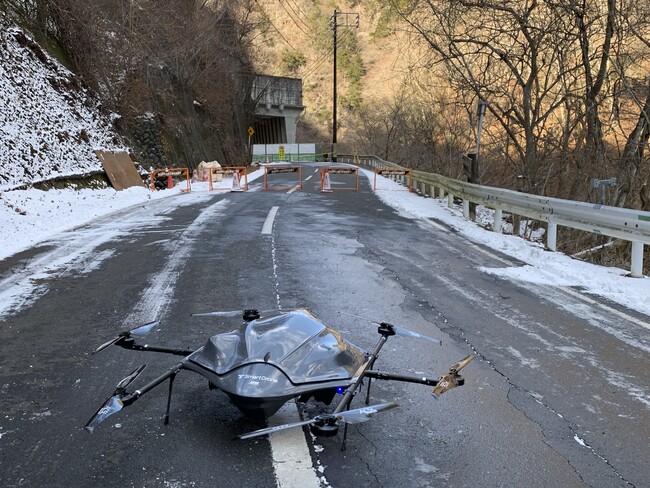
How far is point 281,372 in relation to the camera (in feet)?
11.1

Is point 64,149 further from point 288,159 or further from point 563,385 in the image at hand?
point 288,159

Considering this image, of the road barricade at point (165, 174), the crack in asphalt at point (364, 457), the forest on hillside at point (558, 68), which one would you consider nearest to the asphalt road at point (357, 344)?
the crack in asphalt at point (364, 457)

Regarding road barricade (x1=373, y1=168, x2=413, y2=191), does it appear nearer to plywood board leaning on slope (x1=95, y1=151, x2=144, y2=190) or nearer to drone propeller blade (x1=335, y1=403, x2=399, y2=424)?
plywood board leaning on slope (x1=95, y1=151, x2=144, y2=190)

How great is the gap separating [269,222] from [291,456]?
10.3 meters

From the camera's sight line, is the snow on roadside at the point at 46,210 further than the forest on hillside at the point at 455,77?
No

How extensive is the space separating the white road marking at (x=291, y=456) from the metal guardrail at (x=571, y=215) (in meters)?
6.58

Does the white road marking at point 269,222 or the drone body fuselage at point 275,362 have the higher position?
the drone body fuselage at point 275,362

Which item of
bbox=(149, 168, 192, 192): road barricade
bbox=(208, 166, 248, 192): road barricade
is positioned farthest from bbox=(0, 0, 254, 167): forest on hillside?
bbox=(208, 166, 248, 192): road barricade

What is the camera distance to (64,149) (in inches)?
766

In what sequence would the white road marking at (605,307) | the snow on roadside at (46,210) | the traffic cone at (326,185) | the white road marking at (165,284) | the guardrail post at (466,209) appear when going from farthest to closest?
the traffic cone at (326,185)
the guardrail post at (466,209)
the snow on roadside at (46,210)
the white road marking at (605,307)
the white road marking at (165,284)

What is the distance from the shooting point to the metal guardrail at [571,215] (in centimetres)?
848

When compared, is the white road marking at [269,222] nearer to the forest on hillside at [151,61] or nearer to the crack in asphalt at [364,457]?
the crack in asphalt at [364,457]

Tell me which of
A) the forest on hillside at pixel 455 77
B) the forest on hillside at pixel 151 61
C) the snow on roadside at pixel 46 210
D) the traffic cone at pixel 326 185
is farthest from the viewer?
the forest on hillside at pixel 151 61

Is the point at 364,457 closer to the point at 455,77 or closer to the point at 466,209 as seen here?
the point at 466,209
